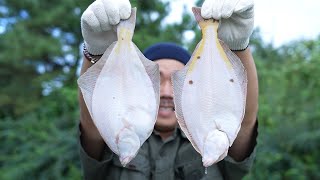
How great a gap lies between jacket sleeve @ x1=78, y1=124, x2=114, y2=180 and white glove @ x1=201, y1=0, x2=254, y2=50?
75cm

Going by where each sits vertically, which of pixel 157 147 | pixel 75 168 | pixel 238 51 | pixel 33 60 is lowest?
pixel 33 60

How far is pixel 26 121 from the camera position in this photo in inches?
238

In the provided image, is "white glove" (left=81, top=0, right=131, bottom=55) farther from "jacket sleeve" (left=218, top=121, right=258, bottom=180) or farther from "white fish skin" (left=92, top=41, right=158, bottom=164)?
"jacket sleeve" (left=218, top=121, right=258, bottom=180)

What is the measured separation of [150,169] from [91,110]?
73cm

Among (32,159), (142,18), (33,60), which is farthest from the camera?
(33,60)

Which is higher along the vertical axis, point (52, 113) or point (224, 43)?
point (224, 43)

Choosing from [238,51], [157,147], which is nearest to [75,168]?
[157,147]

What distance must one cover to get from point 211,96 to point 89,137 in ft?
2.60

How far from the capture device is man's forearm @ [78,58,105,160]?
2.62 metres

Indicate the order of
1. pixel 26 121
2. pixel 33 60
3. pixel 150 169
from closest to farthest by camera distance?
pixel 150 169 → pixel 26 121 → pixel 33 60

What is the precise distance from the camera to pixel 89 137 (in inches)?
104

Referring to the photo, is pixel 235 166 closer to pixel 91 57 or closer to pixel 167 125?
pixel 167 125

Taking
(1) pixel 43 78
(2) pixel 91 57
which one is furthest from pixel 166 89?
(1) pixel 43 78

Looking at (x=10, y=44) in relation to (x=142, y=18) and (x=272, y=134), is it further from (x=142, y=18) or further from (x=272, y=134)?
(x=272, y=134)
